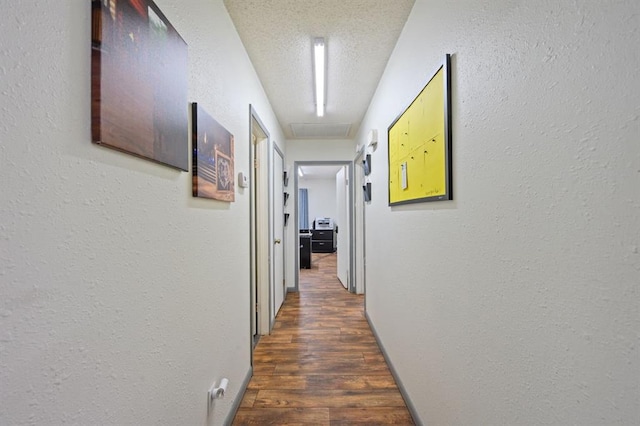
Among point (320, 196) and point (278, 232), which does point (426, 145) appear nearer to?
point (278, 232)

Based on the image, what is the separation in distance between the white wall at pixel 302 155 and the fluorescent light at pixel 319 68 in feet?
4.27

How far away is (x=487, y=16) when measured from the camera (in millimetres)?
934

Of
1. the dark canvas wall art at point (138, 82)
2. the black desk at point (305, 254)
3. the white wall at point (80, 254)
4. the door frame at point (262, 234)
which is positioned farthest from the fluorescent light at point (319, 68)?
the black desk at point (305, 254)

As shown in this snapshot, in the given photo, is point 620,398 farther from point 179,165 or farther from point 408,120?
point 408,120

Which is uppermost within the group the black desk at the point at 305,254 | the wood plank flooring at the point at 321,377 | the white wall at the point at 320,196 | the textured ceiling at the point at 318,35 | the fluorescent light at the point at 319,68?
the textured ceiling at the point at 318,35

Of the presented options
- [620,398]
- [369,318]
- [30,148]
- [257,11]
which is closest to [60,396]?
[30,148]

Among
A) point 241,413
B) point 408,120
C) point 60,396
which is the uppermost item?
point 408,120

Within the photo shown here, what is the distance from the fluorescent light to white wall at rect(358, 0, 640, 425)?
831 mm

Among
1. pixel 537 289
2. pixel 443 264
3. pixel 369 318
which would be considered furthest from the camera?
pixel 369 318

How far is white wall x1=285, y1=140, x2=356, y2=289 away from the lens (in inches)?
171

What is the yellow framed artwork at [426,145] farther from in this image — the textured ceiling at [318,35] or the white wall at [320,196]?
the white wall at [320,196]

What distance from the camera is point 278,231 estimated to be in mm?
3633

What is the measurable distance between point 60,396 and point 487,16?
1.53 meters

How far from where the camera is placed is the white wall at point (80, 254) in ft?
1.67
